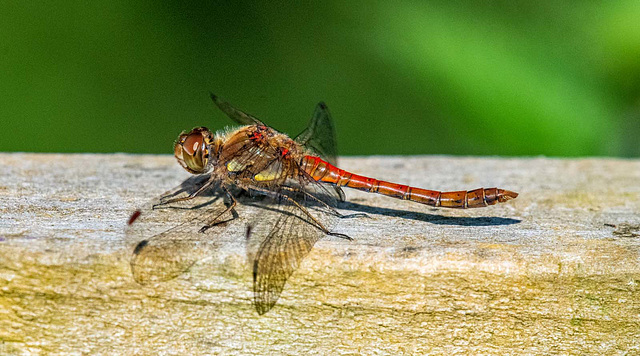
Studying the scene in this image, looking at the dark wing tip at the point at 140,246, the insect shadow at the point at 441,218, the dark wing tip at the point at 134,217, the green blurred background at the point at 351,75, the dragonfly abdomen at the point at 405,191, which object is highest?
the green blurred background at the point at 351,75

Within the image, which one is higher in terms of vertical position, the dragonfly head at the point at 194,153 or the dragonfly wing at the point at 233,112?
the dragonfly wing at the point at 233,112

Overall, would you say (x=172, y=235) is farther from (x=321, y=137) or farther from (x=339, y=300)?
(x=321, y=137)

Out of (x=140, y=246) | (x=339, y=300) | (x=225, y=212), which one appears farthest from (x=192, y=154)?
(x=339, y=300)

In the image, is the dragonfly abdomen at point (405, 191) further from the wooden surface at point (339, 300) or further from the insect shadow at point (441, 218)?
the wooden surface at point (339, 300)

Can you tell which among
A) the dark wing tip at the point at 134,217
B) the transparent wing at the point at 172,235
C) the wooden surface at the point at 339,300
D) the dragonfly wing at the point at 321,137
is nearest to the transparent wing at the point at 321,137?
the dragonfly wing at the point at 321,137

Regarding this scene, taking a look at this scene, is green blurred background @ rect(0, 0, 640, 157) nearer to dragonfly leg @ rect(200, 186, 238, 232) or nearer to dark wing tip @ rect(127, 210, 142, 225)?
dragonfly leg @ rect(200, 186, 238, 232)
